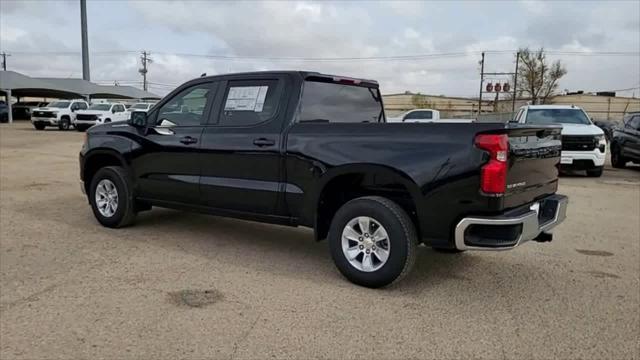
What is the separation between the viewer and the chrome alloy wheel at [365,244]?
4.71 meters

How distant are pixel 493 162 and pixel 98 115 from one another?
3226cm

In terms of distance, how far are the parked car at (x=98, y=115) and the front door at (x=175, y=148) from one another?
27.6m

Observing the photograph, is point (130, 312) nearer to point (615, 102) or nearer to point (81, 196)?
point (81, 196)

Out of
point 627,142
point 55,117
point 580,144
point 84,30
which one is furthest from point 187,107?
point 84,30

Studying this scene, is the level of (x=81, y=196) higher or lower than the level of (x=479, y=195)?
lower

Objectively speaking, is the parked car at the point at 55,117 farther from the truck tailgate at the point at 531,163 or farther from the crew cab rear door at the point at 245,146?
the truck tailgate at the point at 531,163

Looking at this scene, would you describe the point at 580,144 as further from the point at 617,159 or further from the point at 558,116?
the point at 617,159

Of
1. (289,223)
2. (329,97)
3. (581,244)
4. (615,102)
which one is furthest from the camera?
(615,102)

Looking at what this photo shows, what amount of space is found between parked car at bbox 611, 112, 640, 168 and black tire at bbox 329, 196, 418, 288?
1296 cm

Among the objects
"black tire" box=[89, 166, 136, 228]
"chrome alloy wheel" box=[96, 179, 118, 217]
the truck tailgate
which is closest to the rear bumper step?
the truck tailgate

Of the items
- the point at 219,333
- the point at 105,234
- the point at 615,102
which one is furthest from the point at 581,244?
the point at 615,102

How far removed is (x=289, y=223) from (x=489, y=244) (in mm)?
1925

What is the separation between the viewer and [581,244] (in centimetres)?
651

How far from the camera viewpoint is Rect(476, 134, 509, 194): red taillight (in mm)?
4180
